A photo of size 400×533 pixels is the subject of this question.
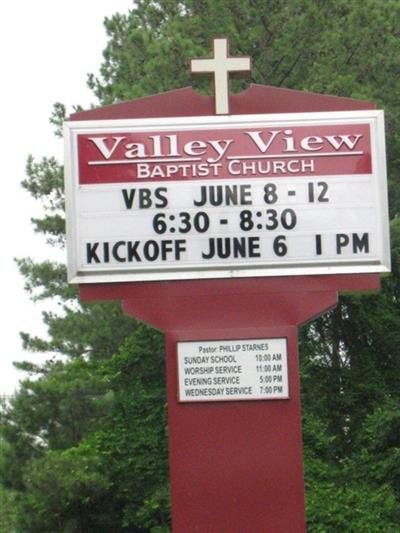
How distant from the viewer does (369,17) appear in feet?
77.4

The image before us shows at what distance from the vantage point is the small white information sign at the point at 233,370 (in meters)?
11.4

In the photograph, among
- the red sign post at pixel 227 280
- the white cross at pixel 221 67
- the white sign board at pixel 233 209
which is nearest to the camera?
the red sign post at pixel 227 280

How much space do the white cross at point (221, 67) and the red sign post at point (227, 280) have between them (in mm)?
141

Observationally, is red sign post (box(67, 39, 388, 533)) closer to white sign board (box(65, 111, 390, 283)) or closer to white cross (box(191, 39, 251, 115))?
white sign board (box(65, 111, 390, 283))

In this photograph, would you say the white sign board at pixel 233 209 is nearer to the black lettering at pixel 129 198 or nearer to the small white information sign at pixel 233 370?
the black lettering at pixel 129 198

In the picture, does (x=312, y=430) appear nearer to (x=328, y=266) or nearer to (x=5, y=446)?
(x=5, y=446)

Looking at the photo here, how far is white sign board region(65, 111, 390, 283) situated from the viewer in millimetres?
11578

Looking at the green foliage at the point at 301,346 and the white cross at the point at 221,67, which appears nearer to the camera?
the white cross at the point at 221,67

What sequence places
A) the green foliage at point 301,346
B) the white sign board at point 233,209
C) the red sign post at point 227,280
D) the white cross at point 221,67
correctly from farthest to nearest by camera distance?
the green foliage at point 301,346 → the white cross at point 221,67 → the white sign board at point 233,209 → the red sign post at point 227,280

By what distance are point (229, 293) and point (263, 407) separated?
96 centimetres

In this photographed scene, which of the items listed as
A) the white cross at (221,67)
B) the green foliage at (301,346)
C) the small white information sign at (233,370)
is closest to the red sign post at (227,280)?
the small white information sign at (233,370)

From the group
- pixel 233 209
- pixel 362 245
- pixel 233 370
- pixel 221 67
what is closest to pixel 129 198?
pixel 233 209

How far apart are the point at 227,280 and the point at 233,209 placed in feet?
1.90

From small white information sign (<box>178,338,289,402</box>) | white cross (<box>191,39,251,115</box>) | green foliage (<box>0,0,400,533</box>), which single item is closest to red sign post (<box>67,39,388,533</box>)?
small white information sign (<box>178,338,289,402</box>)
